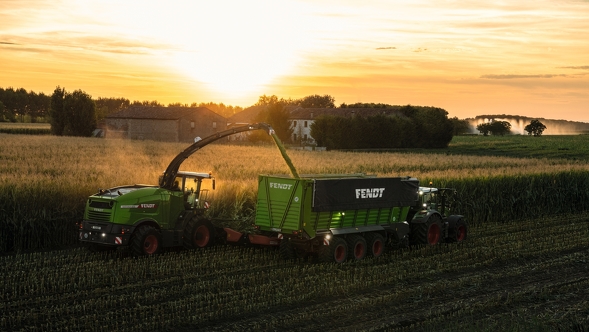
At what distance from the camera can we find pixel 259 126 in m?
18.8

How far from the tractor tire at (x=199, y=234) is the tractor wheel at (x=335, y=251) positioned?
3.39 m

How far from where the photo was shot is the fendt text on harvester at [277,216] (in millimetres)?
17344

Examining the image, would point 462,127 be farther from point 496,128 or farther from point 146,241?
point 146,241

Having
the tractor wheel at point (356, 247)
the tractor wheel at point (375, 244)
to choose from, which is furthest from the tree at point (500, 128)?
the tractor wheel at point (356, 247)

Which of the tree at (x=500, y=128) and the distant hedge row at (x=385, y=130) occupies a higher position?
the tree at (x=500, y=128)

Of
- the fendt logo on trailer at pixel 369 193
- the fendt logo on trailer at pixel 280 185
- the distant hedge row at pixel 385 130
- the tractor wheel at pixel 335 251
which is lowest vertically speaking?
the tractor wheel at pixel 335 251

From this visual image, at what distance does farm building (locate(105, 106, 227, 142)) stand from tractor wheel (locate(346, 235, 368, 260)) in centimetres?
7919

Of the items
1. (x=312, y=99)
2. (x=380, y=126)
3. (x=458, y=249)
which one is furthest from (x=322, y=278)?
(x=312, y=99)

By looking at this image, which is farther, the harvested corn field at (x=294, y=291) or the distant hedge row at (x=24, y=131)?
the distant hedge row at (x=24, y=131)

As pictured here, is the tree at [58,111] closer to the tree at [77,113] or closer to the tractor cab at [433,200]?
the tree at [77,113]

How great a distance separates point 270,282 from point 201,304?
7.49ft

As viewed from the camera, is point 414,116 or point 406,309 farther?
point 414,116

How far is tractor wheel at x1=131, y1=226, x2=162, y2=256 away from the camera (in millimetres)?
17344

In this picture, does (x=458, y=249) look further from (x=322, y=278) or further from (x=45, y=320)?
(x=45, y=320)
